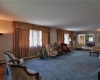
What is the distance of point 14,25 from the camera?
623 cm

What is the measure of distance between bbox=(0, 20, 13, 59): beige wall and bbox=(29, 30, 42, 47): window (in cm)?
167

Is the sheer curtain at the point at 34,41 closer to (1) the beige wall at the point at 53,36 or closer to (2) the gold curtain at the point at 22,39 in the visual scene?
(2) the gold curtain at the point at 22,39

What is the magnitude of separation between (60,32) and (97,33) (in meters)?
5.27

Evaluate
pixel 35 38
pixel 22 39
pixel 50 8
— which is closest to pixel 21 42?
pixel 22 39

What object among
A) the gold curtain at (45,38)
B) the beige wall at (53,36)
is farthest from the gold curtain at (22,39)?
the beige wall at (53,36)

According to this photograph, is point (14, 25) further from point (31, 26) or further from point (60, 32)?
point (60, 32)

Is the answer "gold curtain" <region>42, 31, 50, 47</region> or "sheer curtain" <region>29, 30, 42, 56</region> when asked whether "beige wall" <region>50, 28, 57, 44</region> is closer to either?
"gold curtain" <region>42, 31, 50, 47</region>

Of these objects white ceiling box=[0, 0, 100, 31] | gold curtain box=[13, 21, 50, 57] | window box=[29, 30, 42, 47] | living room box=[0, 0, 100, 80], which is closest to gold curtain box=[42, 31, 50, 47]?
living room box=[0, 0, 100, 80]

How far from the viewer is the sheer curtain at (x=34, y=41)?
24.9ft

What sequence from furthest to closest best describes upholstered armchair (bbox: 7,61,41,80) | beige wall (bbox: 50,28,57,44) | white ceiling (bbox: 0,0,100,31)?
1. beige wall (bbox: 50,28,57,44)
2. white ceiling (bbox: 0,0,100,31)
3. upholstered armchair (bbox: 7,61,41,80)

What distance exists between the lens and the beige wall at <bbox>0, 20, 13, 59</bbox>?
5844mm

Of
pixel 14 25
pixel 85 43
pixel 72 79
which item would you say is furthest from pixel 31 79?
pixel 85 43

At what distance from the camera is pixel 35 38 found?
313 inches

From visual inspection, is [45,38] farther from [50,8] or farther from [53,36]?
[50,8]
